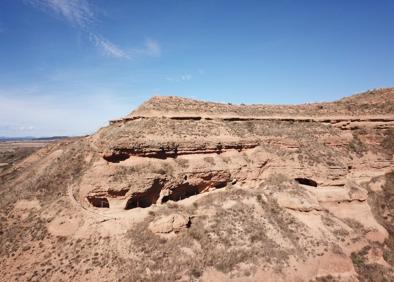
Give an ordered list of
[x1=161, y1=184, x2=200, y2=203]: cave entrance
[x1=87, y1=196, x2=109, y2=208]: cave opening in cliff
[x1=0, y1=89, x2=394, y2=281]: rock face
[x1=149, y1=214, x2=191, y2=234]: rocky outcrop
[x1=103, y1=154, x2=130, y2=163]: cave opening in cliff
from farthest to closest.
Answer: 1. [x1=161, y1=184, x2=200, y2=203]: cave entrance
2. [x1=103, y1=154, x2=130, y2=163]: cave opening in cliff
3. [x1=87, y1=196, x2=109, y2=208]: cave opening in cliff
4. [x1=149, y1=214, x2=191, y2=234]: rocky outcrop
5. [x1=0, y1=89, x2=394, y2=281]: rock face

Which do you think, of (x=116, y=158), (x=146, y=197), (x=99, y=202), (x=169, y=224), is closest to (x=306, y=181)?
(x=169, y=224)

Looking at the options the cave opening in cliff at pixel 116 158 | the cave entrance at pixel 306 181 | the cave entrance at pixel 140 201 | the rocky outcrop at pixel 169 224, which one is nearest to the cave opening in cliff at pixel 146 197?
the cave entrance at pixel 140 201

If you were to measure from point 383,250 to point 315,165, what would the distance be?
1011 cm

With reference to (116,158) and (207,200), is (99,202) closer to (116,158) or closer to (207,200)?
(116,158)

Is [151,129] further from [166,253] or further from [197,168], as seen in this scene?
[166,253]

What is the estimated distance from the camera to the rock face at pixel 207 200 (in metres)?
23.6

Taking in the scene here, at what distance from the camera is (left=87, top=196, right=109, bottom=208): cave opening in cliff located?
1040 inches

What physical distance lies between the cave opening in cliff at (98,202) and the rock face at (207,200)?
8 cm

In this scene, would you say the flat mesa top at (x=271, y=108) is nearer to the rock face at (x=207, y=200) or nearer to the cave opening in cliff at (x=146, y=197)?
the rock face at (x=207, y=200)

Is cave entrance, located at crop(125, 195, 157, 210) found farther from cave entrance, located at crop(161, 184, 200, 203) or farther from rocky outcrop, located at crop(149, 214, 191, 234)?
rocky outcrop, located at crop(149, 214, 191, 234)

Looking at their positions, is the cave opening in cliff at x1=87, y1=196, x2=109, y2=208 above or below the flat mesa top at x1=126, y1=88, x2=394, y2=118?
below

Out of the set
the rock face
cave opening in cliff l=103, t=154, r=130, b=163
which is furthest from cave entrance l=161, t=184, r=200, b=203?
cave opening in cliff l=103, t=154, r=130, b=163

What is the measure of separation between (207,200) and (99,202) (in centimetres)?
962

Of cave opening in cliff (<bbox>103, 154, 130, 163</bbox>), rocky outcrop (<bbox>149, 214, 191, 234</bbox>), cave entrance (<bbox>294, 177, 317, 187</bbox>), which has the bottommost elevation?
rocky outcrop (<bbox>149, 214, 191, 234</bbox>)
